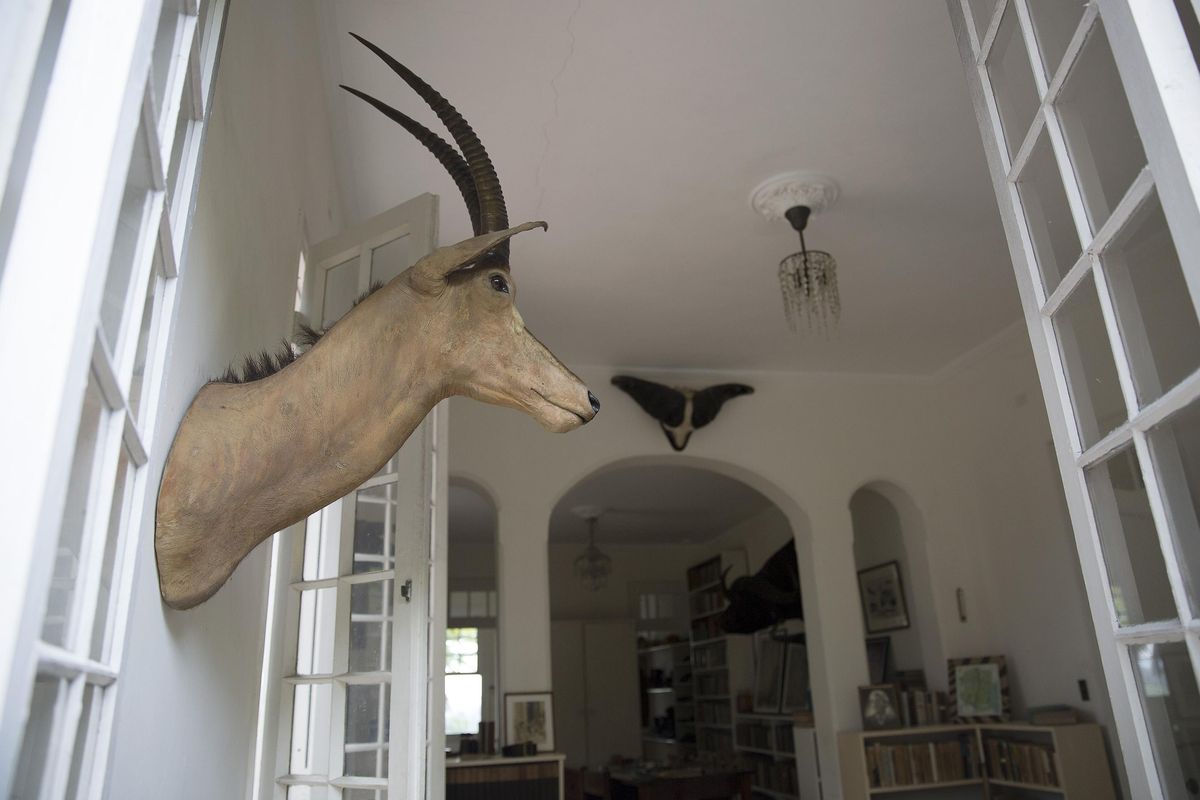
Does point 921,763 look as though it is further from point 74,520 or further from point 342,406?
point 74,520

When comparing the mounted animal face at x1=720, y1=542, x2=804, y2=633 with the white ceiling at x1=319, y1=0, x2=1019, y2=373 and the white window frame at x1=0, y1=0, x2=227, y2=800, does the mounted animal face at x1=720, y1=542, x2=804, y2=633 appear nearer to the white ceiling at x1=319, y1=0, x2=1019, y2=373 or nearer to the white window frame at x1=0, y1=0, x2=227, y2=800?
the white ceiling at x1=319, y1=0, x2=1019, y2=373

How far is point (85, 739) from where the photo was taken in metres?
0.87

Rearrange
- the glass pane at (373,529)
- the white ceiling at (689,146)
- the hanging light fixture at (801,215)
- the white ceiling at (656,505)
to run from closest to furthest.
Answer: the glass pane at (373,529) → the white ceiling at (689,146) → the hanging light fixture at (801,215) → the white ceiling at (656,505)

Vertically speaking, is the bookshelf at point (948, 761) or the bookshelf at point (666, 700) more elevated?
the bookshelf at point (666, 700)

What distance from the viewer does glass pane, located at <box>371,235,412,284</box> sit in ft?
8.08

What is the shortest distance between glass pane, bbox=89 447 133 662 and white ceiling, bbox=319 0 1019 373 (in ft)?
7.28

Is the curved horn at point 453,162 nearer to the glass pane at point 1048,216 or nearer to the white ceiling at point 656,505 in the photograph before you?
the glass pane at point 1048,216

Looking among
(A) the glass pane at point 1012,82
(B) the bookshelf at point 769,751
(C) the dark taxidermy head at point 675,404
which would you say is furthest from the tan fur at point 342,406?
(B) the bookshelf at point 769,751

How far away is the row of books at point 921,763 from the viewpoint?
201 inches

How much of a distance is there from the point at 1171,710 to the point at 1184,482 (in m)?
0.32

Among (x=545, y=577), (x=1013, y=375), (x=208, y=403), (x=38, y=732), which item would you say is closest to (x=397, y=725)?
(x=208, y=403)

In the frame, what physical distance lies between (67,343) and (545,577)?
483 cm

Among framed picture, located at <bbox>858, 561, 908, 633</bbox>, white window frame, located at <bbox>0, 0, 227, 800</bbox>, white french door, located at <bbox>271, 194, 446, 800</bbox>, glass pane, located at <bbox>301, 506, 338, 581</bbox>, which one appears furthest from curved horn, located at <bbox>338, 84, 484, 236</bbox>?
framed picture, located at <bbox>858, 561, 908, 633</bbox>

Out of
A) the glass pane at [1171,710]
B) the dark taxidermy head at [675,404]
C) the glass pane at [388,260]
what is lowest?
the glass pane at [1171,710]
